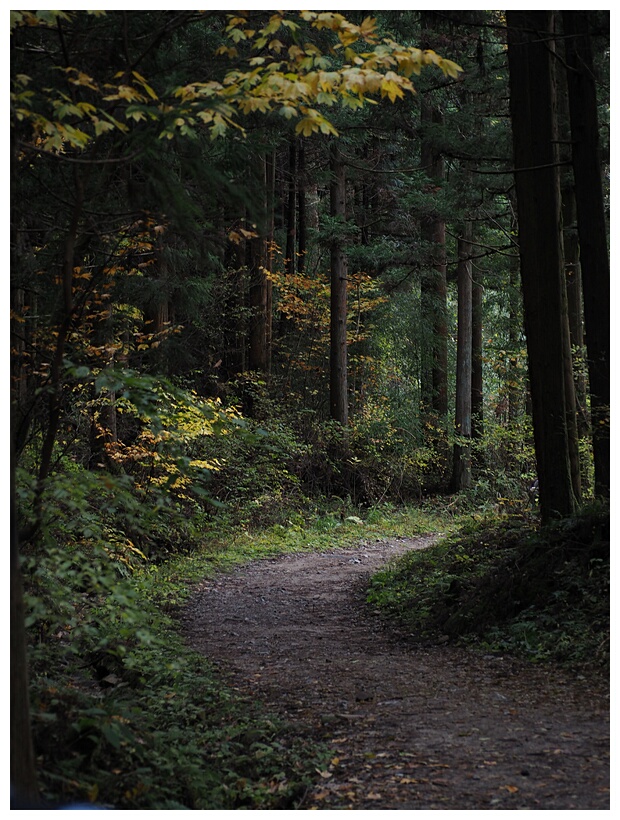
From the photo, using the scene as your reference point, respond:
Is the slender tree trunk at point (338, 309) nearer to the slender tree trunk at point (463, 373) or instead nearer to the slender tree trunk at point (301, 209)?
the slender tree trunk at point (301, 209)

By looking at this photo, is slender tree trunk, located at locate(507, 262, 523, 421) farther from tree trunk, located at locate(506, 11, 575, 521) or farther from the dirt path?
the dirt path

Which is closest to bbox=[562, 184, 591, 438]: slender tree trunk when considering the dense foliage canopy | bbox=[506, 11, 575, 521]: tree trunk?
the dense foliage canopy

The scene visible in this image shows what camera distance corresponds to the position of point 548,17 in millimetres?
7953

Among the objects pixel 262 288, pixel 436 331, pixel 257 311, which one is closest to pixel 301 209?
pixel 262 288

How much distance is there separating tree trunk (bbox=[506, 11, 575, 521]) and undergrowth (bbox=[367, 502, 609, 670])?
2.04 ft

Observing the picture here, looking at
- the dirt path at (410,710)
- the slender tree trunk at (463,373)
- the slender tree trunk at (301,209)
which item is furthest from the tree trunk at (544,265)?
the slender tree trunk at (301,209)

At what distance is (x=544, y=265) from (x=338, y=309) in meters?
11.7

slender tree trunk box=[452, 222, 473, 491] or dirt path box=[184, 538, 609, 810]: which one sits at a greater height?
slender tree trunk box=[452, 222, 473, 491]

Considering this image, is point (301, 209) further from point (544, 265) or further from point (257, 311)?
point (544, 265)

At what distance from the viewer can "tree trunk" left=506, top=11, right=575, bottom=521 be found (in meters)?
8.21

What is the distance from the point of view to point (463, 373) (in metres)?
19.3

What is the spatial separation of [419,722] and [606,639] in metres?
2.04
